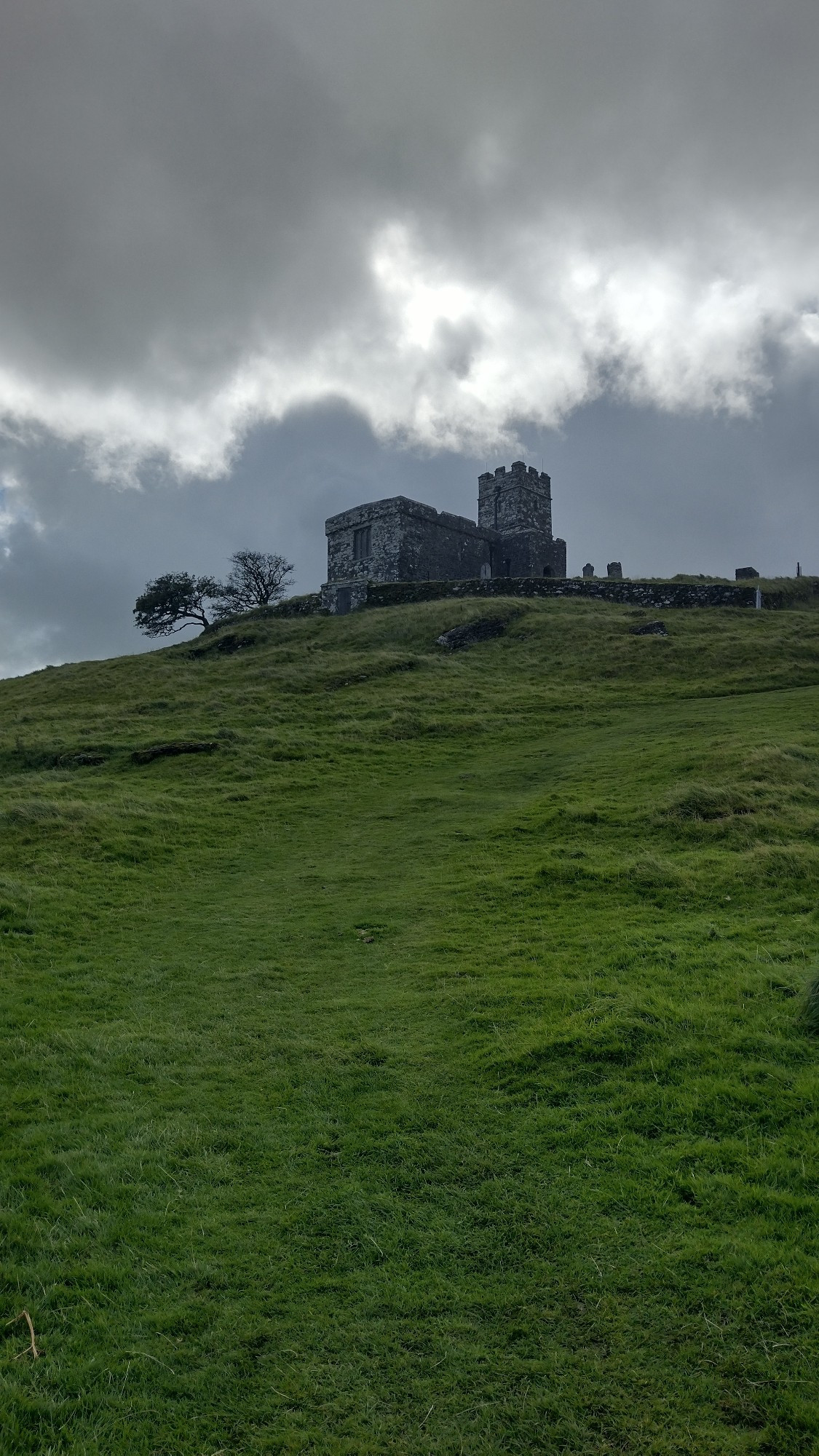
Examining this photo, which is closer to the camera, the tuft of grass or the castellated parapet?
the tuft of grass

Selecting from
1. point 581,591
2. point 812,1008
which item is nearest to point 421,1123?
point 812,1008

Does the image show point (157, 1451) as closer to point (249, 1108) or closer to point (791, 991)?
point (249, 1108)

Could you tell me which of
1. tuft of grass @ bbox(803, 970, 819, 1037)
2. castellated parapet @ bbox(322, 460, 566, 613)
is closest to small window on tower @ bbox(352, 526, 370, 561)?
castellated parapet @ bbox(322, 460, 566, 613)

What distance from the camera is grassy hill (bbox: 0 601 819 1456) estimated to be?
5.20 meters

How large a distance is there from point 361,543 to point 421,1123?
5749 centimetres

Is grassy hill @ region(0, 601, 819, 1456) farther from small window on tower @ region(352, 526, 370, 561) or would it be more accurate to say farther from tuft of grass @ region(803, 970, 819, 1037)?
small window on tower @ region(352, 526, 370, 561)

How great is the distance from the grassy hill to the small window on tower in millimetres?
43586

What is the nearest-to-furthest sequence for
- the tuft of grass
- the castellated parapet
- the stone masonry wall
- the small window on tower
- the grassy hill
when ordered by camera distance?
the grassy hill < the tuft of grass < the stone masonry wall < the castellated parapet < the small window on tower

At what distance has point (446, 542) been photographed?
62719mm

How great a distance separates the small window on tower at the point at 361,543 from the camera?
62.2 m

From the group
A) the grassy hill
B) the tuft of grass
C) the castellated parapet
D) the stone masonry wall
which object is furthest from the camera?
the castellated parapet

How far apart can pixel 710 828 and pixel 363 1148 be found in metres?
11.2

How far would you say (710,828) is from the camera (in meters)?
16.8

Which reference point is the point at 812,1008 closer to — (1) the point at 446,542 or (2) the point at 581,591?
(2) the point at 581,591
